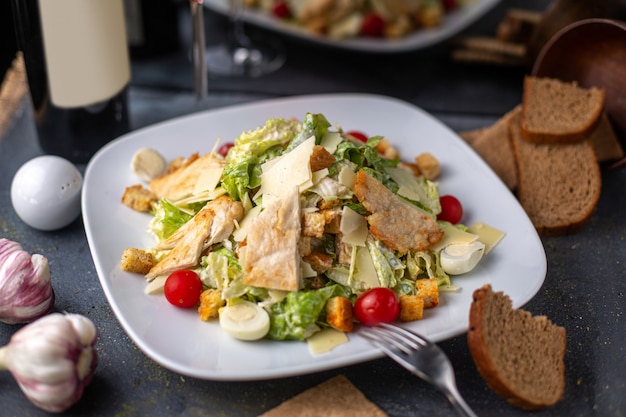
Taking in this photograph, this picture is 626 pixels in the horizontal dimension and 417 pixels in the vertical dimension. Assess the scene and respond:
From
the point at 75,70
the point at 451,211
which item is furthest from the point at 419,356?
the point at 75,70

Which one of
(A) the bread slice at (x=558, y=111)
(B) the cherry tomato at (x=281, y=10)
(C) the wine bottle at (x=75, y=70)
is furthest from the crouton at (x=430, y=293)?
(B) the cherry tomato at (x=281, y=10)

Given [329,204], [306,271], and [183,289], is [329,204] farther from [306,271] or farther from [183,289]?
[183,289]

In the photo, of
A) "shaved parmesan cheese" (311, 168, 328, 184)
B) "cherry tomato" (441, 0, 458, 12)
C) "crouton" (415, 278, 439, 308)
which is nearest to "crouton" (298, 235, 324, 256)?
"shaved parmesan cheese" (311, 168, 328, 184)

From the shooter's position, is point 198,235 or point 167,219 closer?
point 198,235

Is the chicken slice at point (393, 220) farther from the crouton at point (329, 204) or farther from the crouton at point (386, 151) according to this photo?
the crouton at point (386, 151)

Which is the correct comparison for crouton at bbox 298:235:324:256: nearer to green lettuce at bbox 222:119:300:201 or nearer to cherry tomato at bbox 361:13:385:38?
green lettuce at bbox 222:119:300:201
